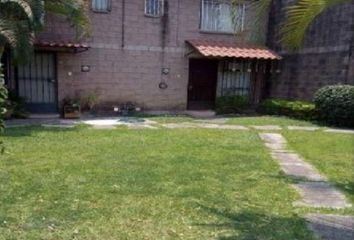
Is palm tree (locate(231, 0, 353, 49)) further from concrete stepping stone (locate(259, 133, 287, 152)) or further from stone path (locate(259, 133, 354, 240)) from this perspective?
concrete stepping stone (locate(259, 133, 287, 152))

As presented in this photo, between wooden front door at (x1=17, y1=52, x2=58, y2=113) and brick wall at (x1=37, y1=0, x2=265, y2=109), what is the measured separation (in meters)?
0.31

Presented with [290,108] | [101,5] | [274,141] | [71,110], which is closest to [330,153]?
[274,141]

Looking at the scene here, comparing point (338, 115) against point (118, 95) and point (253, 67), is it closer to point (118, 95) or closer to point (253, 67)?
point (253, 67)

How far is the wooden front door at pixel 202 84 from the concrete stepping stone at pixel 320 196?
11.3 m

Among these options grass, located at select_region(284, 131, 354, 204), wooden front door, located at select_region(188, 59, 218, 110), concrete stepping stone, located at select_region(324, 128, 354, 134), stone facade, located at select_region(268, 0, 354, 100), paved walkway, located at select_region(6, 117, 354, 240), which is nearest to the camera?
paved walkway, located at select_region(6, 117, 354, 240)

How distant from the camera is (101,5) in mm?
14898

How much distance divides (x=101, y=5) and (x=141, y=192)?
35.0ft

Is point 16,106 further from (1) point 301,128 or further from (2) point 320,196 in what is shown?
(2) point 320,196

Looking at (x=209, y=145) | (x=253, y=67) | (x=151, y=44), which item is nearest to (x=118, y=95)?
→ (x=151, y=44)

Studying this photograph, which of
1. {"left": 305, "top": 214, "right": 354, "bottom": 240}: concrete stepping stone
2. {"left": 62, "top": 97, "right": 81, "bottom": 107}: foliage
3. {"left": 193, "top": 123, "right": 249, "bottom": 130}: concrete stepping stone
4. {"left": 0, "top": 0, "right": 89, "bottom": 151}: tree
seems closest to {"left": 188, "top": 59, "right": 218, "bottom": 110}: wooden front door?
{"left": 193, "top": 123, "right": 249, "bottom": 130}: concrete stepping stone

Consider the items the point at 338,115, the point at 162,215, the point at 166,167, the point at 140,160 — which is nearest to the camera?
the point at 162,215

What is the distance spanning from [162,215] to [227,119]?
33.1 ft

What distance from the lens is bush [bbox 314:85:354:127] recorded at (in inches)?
521

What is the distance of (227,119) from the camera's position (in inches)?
579
